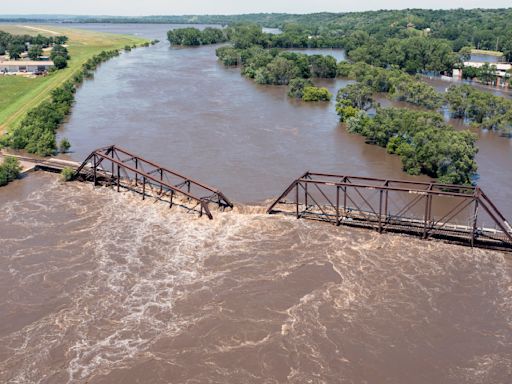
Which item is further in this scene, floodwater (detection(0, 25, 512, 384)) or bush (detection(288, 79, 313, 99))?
bush (detection(288, 79, 313, 99))

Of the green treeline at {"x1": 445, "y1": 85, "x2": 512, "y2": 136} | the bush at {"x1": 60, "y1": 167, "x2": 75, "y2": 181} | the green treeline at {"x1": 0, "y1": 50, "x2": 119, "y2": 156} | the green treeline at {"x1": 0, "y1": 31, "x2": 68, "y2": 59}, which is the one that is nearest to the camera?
the bush at {"x1": 60, "y1": 167, "x2": 75, "y2": 181}

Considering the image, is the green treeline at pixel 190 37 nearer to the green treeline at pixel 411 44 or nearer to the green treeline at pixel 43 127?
the green treeline at pixel 411 44

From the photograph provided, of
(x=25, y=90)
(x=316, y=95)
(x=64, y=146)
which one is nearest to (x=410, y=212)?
(x=64, y=146)

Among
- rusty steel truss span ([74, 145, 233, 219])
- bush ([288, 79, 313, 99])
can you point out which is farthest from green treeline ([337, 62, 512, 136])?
rusty steel truss span ([74, 145, 233, 219])

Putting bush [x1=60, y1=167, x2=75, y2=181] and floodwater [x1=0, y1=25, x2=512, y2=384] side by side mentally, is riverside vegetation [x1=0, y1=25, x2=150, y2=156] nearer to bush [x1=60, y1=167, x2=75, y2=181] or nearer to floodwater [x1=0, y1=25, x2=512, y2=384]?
bush [x1=60, y1=167, x2=75, y2=181]

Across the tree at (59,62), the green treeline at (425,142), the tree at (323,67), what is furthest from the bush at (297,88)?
the tree at (59,62)

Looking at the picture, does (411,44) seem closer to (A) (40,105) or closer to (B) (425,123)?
(B) (425,123)

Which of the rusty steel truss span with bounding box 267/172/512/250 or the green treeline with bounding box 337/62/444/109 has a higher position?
the green treeline with bounding box 337/62/444/109
